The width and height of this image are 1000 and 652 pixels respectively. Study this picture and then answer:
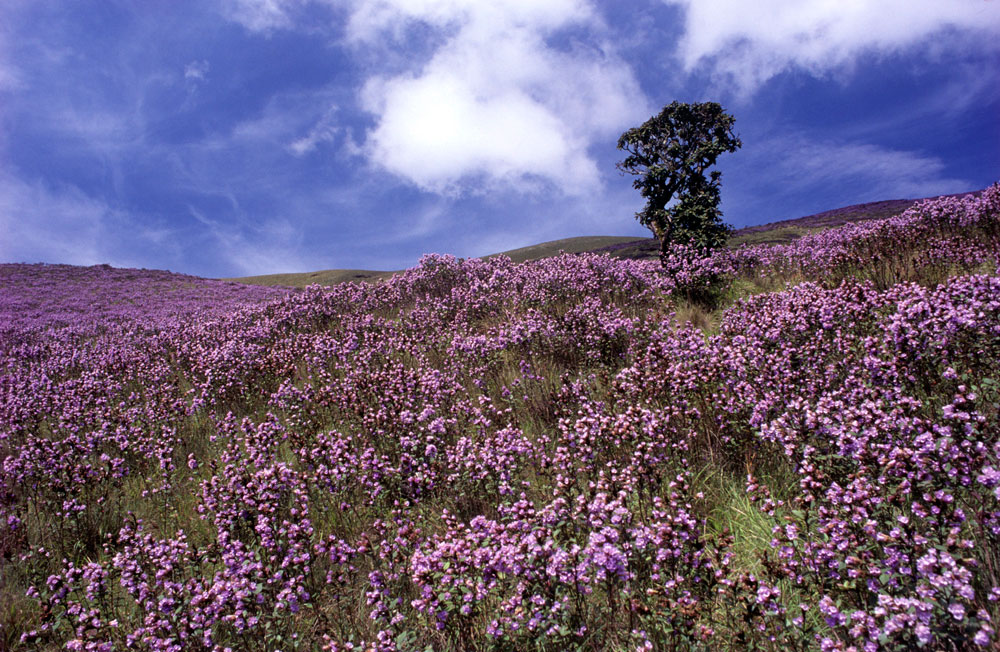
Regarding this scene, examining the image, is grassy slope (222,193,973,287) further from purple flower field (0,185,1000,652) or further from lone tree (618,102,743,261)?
purple flower field (0,185,1000,652)

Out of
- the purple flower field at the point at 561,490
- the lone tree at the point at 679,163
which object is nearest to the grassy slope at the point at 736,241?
the lone tree at the point at 679,163

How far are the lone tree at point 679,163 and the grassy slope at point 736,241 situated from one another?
1356cm

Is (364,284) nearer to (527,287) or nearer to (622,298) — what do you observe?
(527,287)

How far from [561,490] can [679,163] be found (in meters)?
22.5

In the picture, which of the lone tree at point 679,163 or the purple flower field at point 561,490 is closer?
the purple flower field at point 561,490

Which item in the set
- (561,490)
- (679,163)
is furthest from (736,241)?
(561,490)

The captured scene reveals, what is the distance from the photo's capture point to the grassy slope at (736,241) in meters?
47.7

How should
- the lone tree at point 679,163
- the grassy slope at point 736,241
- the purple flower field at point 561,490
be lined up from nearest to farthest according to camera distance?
1. the purple flower field at point 561,490
2. the lone tree at point 679,163
3. the grassy slope at point 736,241

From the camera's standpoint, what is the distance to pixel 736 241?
5356cm

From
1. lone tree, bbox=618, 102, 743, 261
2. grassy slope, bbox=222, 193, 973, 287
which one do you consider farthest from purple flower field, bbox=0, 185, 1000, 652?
grassy slope, bbox=222, 193, 973, 287

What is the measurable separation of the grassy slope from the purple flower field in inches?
1114

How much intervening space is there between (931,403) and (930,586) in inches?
101

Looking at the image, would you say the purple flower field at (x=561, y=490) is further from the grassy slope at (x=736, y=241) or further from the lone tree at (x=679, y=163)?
the grassy slope at (x=736, y=241)

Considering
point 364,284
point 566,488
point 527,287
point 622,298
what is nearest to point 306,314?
point 364,284
